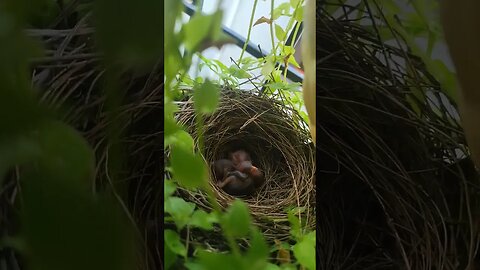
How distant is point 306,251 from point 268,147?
0.57 feet

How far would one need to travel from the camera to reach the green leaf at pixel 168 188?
2.61ft

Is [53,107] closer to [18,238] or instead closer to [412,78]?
[18,238]

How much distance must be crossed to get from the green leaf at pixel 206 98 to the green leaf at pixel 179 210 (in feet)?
0.49

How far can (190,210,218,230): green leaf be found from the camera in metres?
0.83

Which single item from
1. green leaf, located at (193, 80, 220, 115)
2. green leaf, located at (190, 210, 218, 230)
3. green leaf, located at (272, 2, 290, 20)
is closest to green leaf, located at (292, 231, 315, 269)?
green leaf, located at (190, 210, 218, 230)

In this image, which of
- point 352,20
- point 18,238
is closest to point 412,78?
point 352,20

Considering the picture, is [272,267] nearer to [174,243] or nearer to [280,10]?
[174,243]

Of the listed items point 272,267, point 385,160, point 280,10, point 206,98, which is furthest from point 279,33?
point 272,267

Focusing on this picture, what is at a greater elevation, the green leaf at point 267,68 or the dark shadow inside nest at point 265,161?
the green leaf at point 267,68

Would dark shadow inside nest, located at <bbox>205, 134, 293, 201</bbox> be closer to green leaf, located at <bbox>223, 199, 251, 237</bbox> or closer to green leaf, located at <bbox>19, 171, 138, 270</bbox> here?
green leaf, located at <bbox>223, 199, 251, 237</bbox>

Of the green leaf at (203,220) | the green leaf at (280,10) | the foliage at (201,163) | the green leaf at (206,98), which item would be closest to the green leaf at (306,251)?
the foliage at (201,163)

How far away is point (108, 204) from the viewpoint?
717mm

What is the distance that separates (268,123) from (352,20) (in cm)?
21

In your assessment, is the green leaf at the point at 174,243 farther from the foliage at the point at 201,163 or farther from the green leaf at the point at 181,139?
the green leaf at the point at 181,139
